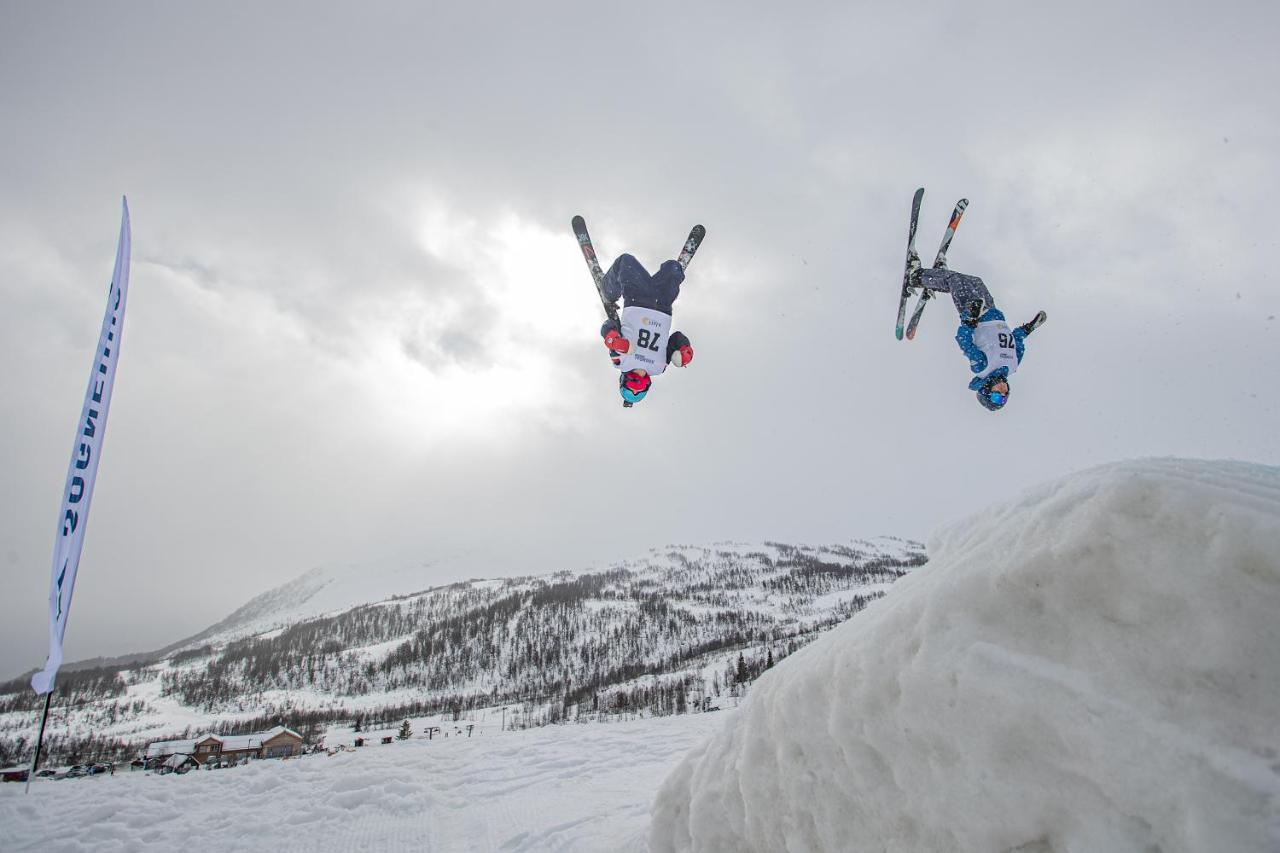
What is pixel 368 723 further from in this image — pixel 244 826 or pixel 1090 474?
pixel 1090 474

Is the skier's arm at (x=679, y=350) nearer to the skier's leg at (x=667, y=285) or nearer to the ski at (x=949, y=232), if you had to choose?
the skier's leg at (x=667, y=285)

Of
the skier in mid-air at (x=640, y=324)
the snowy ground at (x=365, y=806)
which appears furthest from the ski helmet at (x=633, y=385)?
the snowy ground at (x=365, y=806)

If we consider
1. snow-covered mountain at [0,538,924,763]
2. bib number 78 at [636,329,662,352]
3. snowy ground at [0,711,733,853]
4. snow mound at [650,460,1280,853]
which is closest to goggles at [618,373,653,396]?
bib number 78 at [636,329,662,352]

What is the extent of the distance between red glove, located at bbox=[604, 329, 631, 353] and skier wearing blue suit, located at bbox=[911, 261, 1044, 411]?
7.05 meters

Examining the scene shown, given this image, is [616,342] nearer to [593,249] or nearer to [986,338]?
[593,249]

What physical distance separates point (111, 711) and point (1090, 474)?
689 feet

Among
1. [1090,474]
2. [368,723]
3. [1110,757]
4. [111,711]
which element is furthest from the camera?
→ [111,711]

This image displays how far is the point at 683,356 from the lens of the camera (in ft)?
34.8

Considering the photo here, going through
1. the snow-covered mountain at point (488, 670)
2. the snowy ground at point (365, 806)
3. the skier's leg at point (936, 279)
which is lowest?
the snow-covered mountain at point (488, 670)

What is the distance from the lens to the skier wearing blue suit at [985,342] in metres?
10.9

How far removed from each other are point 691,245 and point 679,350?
243 cm

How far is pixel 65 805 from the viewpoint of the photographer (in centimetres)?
946

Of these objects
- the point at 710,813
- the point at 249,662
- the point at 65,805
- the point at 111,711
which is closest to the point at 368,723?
the point at 111,711

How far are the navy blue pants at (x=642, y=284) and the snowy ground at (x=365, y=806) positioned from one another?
24.9 feet
